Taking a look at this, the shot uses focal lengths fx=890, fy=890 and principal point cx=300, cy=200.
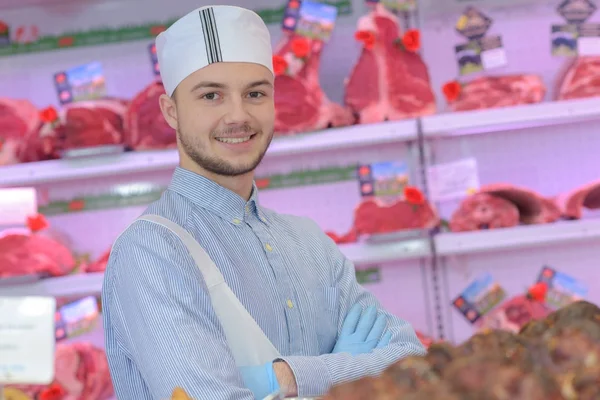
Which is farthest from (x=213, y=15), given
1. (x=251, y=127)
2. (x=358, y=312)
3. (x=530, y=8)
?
(x=530, y=8)

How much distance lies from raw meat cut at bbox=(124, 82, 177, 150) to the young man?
53.2 inches

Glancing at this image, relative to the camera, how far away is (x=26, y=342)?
5.46ft

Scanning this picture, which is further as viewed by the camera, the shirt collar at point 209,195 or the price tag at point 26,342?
the shirt collar at point 209,195

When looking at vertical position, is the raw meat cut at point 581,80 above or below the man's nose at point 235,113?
below

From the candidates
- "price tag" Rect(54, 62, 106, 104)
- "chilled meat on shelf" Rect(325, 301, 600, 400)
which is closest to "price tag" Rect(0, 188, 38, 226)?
"price tag" Rect(54, 62, 106, 104)

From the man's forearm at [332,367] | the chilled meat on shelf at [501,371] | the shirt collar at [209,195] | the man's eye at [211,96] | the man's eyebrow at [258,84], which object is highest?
the man's eyebrow at [258,84]

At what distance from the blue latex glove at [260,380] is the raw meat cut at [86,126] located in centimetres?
200

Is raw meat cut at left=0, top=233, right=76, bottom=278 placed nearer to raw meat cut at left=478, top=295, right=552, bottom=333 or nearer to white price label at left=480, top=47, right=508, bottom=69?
raw meat cut at left=478, top=295, right=552, bottom=333

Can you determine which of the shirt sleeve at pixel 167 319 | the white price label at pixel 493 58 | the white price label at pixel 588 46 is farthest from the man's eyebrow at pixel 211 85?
the white price label at pixel 588 46

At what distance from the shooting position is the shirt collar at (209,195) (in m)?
1.94

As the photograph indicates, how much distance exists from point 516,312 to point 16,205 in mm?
2120

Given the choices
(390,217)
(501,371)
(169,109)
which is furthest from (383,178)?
(501,371)

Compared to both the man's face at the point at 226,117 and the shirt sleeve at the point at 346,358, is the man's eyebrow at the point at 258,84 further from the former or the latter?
the shirt sleeve at the point at 346,358

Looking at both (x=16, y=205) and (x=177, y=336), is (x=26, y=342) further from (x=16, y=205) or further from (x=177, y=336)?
(x=16, y=205)
